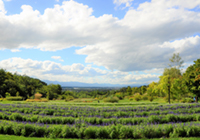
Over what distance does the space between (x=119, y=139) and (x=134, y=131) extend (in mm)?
840

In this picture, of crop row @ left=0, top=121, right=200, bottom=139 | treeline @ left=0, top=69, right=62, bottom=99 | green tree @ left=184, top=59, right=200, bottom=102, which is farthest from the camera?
treeline @ left=0, top=69, right=62, bottom=99

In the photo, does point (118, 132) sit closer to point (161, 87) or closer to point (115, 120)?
point (115, 120)

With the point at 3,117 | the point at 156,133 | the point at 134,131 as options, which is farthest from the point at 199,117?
the point at 3,117

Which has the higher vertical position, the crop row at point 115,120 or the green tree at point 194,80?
the green tree at point 194,80

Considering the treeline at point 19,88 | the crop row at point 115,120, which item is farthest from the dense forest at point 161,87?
the crop row at point 115,120

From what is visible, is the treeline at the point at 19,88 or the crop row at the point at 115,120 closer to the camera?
the crop row at the point at 115,120

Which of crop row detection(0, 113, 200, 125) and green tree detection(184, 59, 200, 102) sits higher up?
green tree detection(184, 59, 200, 102)

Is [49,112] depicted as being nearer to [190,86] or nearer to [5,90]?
[190,86]

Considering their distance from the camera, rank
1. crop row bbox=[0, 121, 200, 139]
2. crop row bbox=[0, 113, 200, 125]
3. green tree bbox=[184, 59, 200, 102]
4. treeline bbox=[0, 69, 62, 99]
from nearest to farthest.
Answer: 1. crop row bbox=[0, 121, 200, 139]
2. crop row bbox=[0, 113, 200, 125]
3. green tree bbox=[184, 59, 200, 102]
4. treeline bbox=[0, 69, 62, 99]

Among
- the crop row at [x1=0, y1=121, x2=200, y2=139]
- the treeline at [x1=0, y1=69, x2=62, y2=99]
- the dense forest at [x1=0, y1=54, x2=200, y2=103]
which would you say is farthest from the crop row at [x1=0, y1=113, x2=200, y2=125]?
the treeline at [x1=0, y1=69, x2=62, y2=99]

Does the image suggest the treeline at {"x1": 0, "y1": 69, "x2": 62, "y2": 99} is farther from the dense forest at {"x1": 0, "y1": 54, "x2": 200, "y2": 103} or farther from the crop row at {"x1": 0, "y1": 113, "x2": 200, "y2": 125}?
the crop row at {"x1": 0, "y1": 113, "x2": 200, "y2": 125}

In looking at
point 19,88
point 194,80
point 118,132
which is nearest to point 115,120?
point 118,132

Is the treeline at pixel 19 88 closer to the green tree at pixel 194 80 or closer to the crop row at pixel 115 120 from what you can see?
the crop row at pixel 115 120

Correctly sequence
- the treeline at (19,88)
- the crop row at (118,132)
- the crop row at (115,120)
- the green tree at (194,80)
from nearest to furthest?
the crop row at (118,132) → the crop row at (115,120) → the green tree at (194,80) → the treeline at (19,88)
